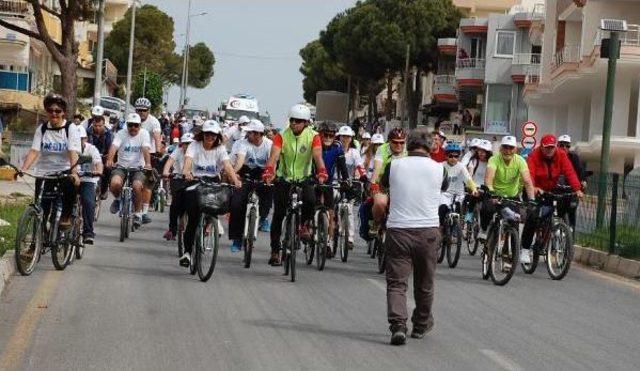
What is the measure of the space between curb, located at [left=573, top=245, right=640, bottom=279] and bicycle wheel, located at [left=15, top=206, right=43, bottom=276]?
9064 mm

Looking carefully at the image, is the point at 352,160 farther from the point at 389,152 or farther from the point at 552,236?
the point at 552,236

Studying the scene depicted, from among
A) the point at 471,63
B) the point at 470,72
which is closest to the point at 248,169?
the point at 471,63

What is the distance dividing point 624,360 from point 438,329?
1.83 m

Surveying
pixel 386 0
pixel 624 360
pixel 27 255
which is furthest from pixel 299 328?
pixel 386 0

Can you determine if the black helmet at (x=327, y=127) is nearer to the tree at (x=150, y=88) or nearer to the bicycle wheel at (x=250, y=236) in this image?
the bicycle wheel at (x=250, y=236)

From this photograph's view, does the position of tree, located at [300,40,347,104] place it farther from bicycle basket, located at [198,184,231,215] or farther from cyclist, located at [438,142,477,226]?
bicycle basket, located at [198,184,231,215]

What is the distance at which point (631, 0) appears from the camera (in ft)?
178

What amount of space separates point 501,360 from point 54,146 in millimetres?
6215

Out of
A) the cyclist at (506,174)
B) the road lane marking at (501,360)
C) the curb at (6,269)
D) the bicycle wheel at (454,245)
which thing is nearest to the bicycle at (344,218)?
the bicycle wheel at (454,245)

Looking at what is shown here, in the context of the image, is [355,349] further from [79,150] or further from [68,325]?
[79,150]

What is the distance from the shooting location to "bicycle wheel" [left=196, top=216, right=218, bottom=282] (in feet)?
51.1

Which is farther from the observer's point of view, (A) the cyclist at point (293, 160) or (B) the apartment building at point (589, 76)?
(B) the apartment building at point (589, 76)

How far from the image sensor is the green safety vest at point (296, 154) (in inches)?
679

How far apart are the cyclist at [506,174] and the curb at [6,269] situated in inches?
234
